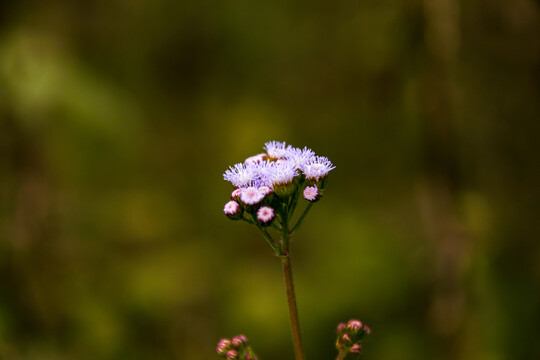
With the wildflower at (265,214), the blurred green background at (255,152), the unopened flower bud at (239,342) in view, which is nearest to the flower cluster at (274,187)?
the wildflower at (265,214)

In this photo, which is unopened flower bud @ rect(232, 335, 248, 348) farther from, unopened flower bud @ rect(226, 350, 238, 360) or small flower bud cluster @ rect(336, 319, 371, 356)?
small flower bud cluster @ rect(336, 319, 371, 356)

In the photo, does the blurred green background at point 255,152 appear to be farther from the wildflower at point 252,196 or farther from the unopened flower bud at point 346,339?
the wildflower at point 252,196

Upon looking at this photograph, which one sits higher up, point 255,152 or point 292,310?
point 255,152

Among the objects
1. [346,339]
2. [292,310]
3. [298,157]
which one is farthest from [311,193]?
[346,339]

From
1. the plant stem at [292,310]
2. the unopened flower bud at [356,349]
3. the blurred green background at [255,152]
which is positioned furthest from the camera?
the blurred green background at [255,152]

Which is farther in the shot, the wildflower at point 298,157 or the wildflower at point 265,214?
the wildflower at point 298,157

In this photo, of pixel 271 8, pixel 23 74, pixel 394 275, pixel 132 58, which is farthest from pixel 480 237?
pixel 23 74

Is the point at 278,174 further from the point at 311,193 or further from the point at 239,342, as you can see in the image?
the point at 239,342

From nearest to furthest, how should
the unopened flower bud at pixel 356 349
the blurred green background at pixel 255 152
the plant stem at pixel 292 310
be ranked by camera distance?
the plant stem at pixel 292 310
the unopened flower bud at pixel 356 349
the blurred green background at pixel 255 152

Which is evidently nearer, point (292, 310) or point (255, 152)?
point (292, 310)
